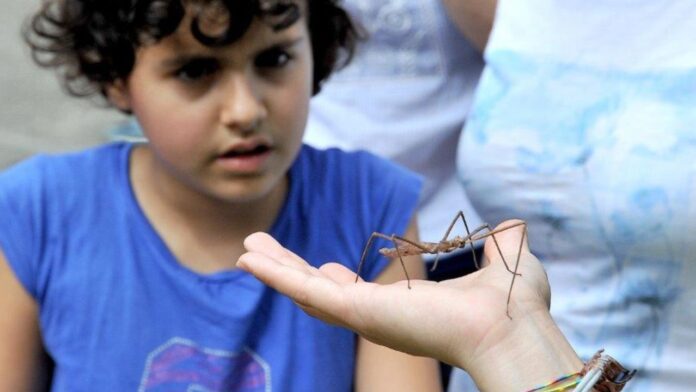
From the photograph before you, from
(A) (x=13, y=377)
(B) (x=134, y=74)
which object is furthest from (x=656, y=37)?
(A) (x=13, y=377)

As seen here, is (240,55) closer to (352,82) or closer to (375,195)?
(375,195)

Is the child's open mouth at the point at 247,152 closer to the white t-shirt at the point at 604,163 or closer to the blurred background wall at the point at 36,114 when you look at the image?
the white t-shirt at the point at 604,163

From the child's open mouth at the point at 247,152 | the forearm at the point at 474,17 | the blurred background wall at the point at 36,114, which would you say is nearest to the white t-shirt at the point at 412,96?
the forearm at the point at 474,17

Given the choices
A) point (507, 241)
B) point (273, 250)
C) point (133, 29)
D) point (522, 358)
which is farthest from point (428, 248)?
point (133, 29)

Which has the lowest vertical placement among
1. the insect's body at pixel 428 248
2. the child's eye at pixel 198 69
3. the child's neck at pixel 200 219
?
the child's neck at pixel 200 219

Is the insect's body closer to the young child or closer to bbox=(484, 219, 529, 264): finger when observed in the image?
bbox=(484, 219, 529, 264): finger

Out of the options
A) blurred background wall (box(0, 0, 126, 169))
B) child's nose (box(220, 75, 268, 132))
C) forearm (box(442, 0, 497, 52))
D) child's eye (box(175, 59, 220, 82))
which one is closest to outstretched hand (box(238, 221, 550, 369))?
child's nose (box(220, 75, 268, 132))
